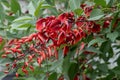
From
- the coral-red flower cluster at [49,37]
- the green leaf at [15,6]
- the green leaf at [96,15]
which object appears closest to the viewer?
the coral-red flower cluster at [49,37]

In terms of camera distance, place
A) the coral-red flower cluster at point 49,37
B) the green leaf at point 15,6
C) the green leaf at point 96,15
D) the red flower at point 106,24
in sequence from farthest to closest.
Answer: the green leaf at point 15,6, the red flower at point 106,24, the green leaf at point 96,15, the coral-red flower cluster at point 49,37

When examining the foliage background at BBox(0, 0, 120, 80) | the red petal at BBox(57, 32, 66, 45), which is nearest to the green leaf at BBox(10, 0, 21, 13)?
the foliage background at BBox(0, 0, 120, 80)

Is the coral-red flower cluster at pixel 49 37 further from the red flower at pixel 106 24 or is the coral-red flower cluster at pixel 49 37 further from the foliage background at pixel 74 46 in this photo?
the red flower at pixel 106 24

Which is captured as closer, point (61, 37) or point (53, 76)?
point (61, 37)

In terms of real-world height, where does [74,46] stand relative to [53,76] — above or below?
above

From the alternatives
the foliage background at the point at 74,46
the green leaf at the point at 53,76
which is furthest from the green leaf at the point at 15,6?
the green leaf at the point at 53,76

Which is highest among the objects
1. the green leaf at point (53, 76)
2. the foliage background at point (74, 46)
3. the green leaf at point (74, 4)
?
the green leaf at point (74, 4)

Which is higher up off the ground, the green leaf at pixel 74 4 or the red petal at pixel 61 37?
the green leaf at pixel 74 4

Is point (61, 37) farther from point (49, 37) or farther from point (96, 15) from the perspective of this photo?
point (96, 15)

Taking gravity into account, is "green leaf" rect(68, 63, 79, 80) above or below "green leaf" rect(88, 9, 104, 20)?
below

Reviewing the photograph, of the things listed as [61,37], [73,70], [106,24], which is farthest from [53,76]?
[61,37]

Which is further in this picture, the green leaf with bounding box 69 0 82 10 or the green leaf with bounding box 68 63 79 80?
the green leaf with bounding box 68 63 79 80

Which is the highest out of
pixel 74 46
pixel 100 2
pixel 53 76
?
pixel 100 2

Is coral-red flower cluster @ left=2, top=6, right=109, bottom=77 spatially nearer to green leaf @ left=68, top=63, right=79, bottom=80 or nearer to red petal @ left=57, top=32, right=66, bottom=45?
red petal @ left=57, top=32, right=66, bottom=45
